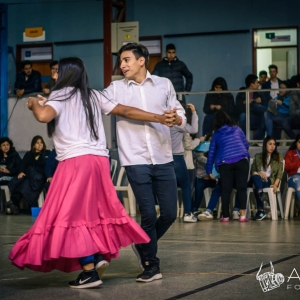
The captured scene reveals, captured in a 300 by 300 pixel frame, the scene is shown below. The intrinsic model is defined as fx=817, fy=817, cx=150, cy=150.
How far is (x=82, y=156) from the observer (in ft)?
19.8

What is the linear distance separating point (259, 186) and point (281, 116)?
170 cm

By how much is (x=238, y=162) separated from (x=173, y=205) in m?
6.59

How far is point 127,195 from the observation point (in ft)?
50.5

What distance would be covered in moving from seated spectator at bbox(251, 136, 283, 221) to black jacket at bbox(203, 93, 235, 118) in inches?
57.3

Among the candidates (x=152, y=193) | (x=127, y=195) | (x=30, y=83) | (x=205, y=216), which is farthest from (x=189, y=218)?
(x=152, y=193)

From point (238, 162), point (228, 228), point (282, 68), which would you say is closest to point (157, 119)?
point (228, 228)

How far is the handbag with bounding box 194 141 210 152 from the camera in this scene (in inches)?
575

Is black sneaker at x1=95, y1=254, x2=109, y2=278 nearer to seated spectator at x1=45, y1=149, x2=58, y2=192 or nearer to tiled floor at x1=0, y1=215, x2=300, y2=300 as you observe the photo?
tiled floor at x1=0, y1=215, x2=300, y2=300

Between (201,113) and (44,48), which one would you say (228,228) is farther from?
(44,48)

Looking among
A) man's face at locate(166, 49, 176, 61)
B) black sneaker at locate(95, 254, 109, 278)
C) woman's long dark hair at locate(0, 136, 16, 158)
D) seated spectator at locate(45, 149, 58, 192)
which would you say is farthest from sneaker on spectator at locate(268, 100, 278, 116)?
black sneaker at locate(95, 254, 109, 278)

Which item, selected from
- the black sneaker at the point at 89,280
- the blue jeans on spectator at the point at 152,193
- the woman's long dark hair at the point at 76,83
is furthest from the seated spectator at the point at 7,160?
the black sneaker at the point at 89,280

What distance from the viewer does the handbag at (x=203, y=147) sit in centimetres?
1459

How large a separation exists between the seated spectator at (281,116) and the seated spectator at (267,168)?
1011 millimetres

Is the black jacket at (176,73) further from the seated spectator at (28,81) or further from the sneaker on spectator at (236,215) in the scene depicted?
the sneaker on spectator at (236,215)
